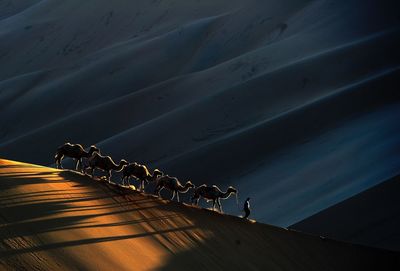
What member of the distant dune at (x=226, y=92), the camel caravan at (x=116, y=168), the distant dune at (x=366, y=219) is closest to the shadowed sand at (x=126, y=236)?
the camel caravan at (x=116, y=168)

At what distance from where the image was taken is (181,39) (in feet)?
200

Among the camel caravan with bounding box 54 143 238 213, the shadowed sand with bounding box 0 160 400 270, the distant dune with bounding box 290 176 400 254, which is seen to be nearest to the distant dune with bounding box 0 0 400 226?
the distant dune with bounding box 290 176 400 254

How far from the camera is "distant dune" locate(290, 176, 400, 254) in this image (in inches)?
717

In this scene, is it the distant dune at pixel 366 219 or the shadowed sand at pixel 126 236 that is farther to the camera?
the distant dune at pixel 366 219

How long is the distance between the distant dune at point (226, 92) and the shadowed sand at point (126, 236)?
6578mm

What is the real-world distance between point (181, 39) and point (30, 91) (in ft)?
31.5

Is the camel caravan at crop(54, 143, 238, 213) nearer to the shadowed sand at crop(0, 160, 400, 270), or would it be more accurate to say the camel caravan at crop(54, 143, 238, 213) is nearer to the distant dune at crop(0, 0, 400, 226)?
the shadowed sand at crop(0, 160, 400, 270)

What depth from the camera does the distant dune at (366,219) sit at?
18206 mm

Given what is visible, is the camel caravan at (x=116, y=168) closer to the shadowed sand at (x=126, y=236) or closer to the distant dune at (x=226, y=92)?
the shadowed sand at (x=126, y=236)

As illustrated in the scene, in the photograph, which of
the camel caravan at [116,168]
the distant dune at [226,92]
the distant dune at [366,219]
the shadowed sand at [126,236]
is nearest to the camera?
the shadowed sand at [126,236]

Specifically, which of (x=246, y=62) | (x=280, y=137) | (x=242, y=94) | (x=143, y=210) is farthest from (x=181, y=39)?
(x=143, y=210)

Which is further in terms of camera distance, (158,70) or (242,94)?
(158,70)

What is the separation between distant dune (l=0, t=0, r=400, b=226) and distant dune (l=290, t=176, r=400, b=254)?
1.09 m

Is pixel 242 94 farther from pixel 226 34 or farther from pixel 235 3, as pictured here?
pixel 235 3
